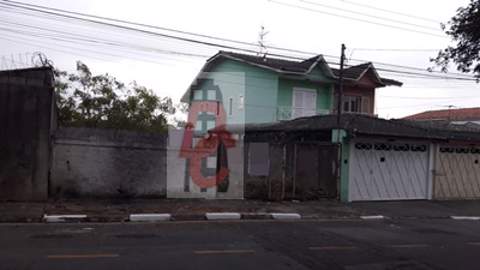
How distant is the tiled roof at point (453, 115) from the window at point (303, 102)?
24.0 m

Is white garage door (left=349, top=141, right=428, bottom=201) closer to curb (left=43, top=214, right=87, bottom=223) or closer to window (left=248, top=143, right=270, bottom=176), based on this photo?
window (left=248, top=143, right=270, bottom=176)

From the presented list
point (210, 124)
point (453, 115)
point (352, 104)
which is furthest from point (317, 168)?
point (453, 115)

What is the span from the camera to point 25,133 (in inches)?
595

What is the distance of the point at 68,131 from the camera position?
52.9 ft

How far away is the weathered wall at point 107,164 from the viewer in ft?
52.6

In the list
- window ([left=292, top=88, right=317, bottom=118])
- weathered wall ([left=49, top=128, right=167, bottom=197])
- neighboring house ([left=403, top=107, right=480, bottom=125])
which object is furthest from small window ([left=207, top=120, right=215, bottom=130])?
neighboring house ([left=403, top=107, right=480, bottom=125])

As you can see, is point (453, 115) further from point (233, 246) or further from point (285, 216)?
point (233, 246)

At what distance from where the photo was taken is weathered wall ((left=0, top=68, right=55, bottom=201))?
587 inches

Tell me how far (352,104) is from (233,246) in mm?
26165

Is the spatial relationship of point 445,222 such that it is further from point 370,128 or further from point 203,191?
point 203,191

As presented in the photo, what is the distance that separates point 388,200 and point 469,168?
217 inches

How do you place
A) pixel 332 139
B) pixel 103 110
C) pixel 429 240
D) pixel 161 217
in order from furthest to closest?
pixel 103 110, pixel 332 139, pixel 161 217, pixel 429 240

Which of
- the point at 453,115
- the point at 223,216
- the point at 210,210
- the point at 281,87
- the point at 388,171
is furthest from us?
the point at 453,115

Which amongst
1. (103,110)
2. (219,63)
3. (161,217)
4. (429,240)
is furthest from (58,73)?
(429,240)
